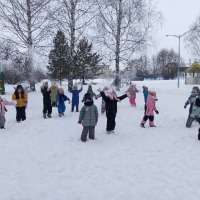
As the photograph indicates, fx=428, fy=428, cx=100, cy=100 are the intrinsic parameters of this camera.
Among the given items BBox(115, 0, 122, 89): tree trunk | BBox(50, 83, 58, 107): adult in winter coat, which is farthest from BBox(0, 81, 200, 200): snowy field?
BBox(115, 0, 122, 89): tree trunk

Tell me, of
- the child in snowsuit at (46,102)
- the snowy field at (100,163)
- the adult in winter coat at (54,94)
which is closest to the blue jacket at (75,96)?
the adult in winter coat at (54,94)

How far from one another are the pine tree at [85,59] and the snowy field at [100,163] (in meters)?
24.1

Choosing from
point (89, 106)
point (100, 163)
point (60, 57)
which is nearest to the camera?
point (100, 163)

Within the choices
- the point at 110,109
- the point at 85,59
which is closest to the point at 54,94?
the point at 110,109

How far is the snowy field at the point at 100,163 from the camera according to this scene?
292 inches

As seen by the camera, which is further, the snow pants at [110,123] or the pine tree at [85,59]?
the pine tree at [85,59]

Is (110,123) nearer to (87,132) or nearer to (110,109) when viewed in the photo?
(110,109)

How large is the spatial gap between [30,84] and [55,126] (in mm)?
20016

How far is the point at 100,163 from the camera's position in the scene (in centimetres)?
967

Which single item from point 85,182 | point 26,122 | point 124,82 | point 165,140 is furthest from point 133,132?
point 124,82

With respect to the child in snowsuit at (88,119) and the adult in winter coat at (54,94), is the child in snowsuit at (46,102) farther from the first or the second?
the child in snowsuit at (88,119)

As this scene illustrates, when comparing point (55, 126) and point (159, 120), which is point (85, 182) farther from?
point (159, 120)

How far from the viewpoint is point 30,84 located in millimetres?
35375

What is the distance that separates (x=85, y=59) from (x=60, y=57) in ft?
12.9
